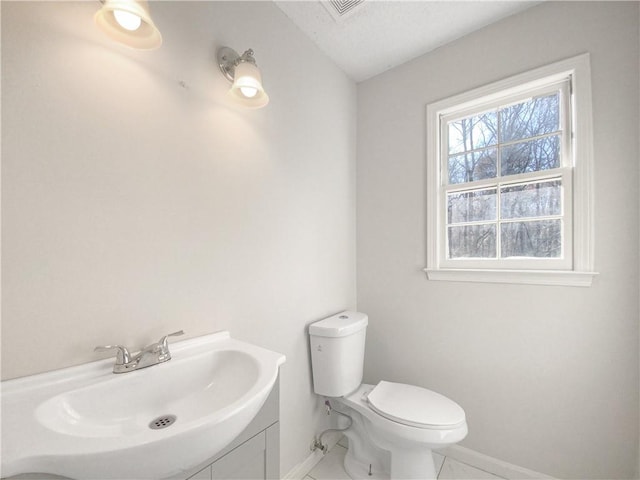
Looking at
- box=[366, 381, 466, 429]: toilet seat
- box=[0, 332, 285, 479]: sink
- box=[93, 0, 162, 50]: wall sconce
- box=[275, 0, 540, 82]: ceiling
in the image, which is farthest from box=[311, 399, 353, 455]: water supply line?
box=[275, 0, 540, 82]: ceiling

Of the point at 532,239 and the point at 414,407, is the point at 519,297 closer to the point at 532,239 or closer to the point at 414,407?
the point at 532,239

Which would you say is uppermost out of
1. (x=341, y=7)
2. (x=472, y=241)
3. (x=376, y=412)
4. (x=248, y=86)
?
(x=341, y=7)

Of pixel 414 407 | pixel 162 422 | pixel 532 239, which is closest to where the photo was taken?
pixel 162 422

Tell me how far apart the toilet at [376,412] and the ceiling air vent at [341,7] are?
166 cm

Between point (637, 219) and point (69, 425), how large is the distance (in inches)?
81.7

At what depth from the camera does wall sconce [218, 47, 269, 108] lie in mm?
1009

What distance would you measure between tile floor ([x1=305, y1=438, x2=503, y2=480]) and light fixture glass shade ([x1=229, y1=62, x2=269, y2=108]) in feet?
6.23

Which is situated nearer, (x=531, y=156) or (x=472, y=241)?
(x=531, y=156)

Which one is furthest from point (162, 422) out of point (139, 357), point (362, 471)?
point (362, 471)

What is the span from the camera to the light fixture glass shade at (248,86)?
1.01 m

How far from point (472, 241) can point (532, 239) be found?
281mm

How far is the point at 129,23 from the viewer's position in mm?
755

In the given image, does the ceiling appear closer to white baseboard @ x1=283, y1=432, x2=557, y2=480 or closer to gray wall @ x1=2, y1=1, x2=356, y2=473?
gray wall @ x1=2, y1=1, x2=356, y2=473

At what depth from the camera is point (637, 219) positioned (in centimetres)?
114
